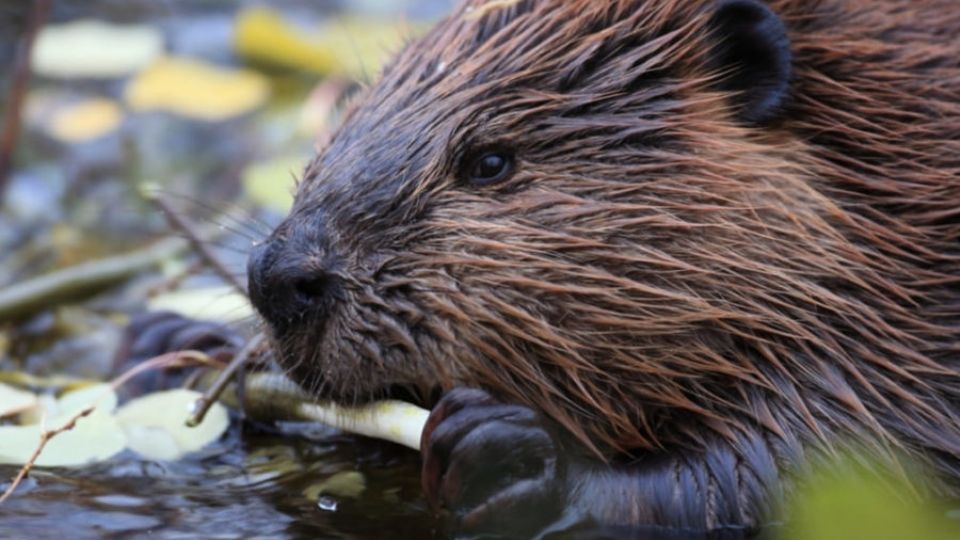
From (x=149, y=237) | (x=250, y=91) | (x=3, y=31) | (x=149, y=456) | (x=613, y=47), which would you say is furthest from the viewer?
(x=3, y=31)

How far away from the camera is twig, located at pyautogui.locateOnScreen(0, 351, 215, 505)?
10.3 ft

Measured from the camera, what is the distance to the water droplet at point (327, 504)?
3227mm

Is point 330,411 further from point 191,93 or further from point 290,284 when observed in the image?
point 191,93

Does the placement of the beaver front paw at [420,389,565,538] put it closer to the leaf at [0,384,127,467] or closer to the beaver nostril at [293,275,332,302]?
the beaver nostril at [293,275,332,302]

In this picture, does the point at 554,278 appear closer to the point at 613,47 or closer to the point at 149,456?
the point at 613,47

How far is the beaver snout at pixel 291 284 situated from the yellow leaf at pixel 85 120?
3.79 m

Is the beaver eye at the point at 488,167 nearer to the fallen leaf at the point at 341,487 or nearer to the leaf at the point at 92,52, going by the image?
the fallen leaf at the point at 341,487

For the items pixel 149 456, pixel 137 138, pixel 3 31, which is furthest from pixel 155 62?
pixel 149 456

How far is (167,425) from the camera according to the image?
141 inches

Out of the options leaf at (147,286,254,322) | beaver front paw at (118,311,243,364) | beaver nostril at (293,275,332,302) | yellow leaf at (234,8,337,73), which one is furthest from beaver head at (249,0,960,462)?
yellow leaf at (234,8,337,73)

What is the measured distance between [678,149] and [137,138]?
12.7 feet

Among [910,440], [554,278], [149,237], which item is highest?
[149,237]

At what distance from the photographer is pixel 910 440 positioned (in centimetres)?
309

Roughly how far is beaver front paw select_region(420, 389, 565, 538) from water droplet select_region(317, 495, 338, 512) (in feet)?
0.90
